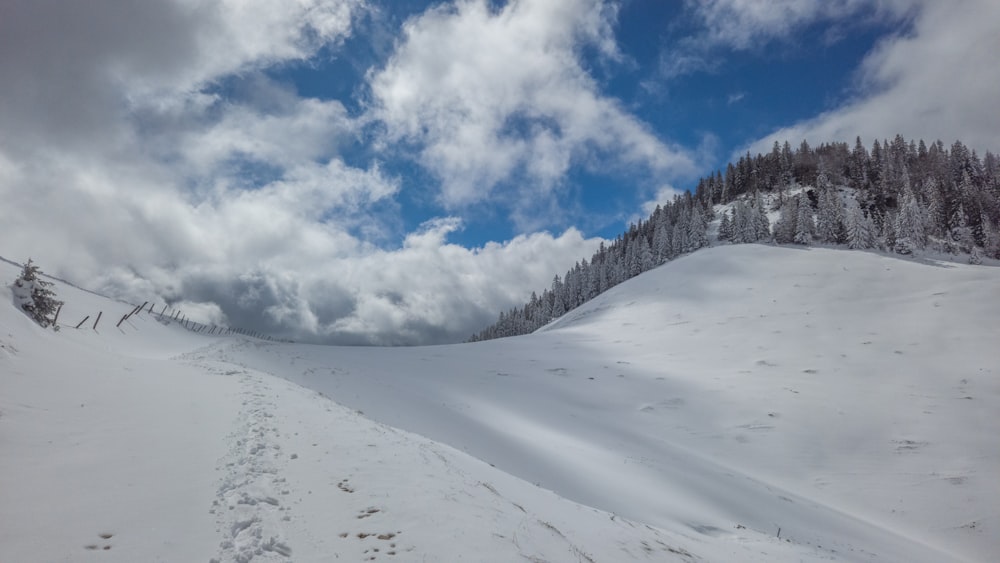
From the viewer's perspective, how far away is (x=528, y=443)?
60.1 ft

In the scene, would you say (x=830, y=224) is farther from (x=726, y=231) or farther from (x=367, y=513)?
(x=367, y=513)

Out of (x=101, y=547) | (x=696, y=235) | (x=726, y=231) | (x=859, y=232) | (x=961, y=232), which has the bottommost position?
(x=101, y=547)

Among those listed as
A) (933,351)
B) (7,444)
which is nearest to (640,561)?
(7,444)

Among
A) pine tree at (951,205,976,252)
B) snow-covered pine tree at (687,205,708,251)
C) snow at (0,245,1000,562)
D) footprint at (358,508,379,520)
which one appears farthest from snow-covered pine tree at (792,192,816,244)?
footprint at (358,508,379,520)

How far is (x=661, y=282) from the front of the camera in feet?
228

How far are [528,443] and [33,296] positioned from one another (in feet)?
77.2

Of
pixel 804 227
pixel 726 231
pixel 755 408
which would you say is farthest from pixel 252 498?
pixel 726 231

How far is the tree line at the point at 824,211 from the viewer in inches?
2874

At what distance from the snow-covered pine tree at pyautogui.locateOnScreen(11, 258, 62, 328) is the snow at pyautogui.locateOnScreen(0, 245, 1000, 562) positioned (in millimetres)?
1850

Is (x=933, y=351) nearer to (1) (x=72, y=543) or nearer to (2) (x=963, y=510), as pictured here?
(2) (x=963, y=510)

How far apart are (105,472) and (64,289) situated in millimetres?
49440

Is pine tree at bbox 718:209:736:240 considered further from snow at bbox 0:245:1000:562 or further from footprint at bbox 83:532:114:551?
footprint at bbox 83:532:114:551

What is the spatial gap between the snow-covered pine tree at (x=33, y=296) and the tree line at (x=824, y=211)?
304 feet

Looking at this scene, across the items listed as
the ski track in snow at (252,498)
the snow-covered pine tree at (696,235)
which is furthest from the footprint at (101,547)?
the snow-covered pine tree at (696,235)
